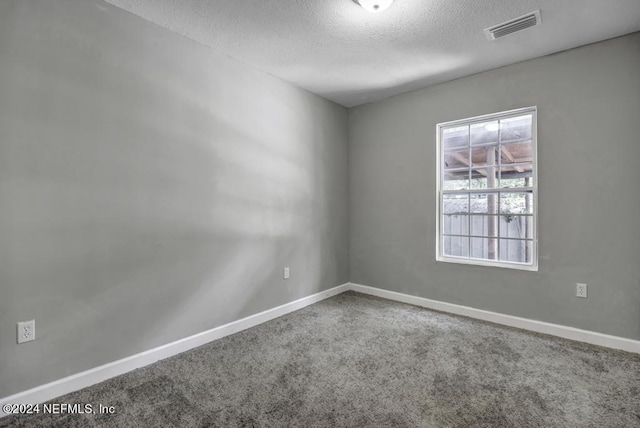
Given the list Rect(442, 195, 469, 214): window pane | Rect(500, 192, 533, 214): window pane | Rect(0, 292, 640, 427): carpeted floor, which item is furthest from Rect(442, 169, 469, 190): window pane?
Rect(0, 292, 640, 427): carpeted floor

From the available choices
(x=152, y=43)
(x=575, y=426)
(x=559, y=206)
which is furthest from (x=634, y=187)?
(x=152, y=43)

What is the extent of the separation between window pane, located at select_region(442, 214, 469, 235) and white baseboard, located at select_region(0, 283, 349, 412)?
197 cm

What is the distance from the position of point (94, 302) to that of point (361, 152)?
3258mm

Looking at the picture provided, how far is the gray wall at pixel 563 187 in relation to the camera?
8.30ft

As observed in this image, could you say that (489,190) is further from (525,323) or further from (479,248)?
(525,323)

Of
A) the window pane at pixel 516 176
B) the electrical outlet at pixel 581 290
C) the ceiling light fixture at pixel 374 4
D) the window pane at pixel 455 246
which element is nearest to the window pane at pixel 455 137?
the window pane at pixel 516 176

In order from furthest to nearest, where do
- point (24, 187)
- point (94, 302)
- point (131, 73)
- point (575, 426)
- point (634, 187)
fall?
point (634, 187) → point (131, 73) → point (94, 302) → point (24, 187) → point (575, 426)

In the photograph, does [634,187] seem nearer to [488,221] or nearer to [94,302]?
[488,221]

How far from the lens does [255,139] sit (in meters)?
3.11

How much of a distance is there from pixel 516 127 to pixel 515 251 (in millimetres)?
1220

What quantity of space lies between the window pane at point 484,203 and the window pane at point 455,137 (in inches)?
23.1

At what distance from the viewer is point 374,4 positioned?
2.07m

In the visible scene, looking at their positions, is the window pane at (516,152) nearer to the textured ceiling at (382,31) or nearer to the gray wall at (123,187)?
the textured ceiling at (382,31)

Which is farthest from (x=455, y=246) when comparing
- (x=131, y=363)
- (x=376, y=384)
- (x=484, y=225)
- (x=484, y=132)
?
(x=131, y=363)
